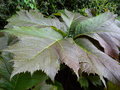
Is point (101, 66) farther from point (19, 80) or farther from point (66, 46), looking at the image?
point (19, 80)

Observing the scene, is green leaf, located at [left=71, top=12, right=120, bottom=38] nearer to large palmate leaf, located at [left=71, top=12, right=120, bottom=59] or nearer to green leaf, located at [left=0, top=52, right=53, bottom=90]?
large palmate leaf, located at [left=71, top=12, right=120, bottom=59]

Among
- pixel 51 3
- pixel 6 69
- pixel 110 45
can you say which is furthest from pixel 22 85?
pixel 51 3

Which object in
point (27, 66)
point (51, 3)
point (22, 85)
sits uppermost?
point (27, 66)

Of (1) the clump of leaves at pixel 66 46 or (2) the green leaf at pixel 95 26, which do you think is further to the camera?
(2) the green leaf at pixel 95 26

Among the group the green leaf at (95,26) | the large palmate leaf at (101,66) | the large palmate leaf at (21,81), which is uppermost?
the green leaf at (95,26)

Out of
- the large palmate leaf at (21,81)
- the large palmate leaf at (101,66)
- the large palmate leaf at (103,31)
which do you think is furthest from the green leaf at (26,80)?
the large palmate leaf at (103,31)

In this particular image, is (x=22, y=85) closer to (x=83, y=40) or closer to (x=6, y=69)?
(x=6, y=69)

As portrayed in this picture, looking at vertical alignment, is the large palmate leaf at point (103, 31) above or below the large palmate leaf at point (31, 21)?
below

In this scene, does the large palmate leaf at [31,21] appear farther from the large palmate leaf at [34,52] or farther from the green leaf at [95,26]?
the large palmate leaf at [34,52]
